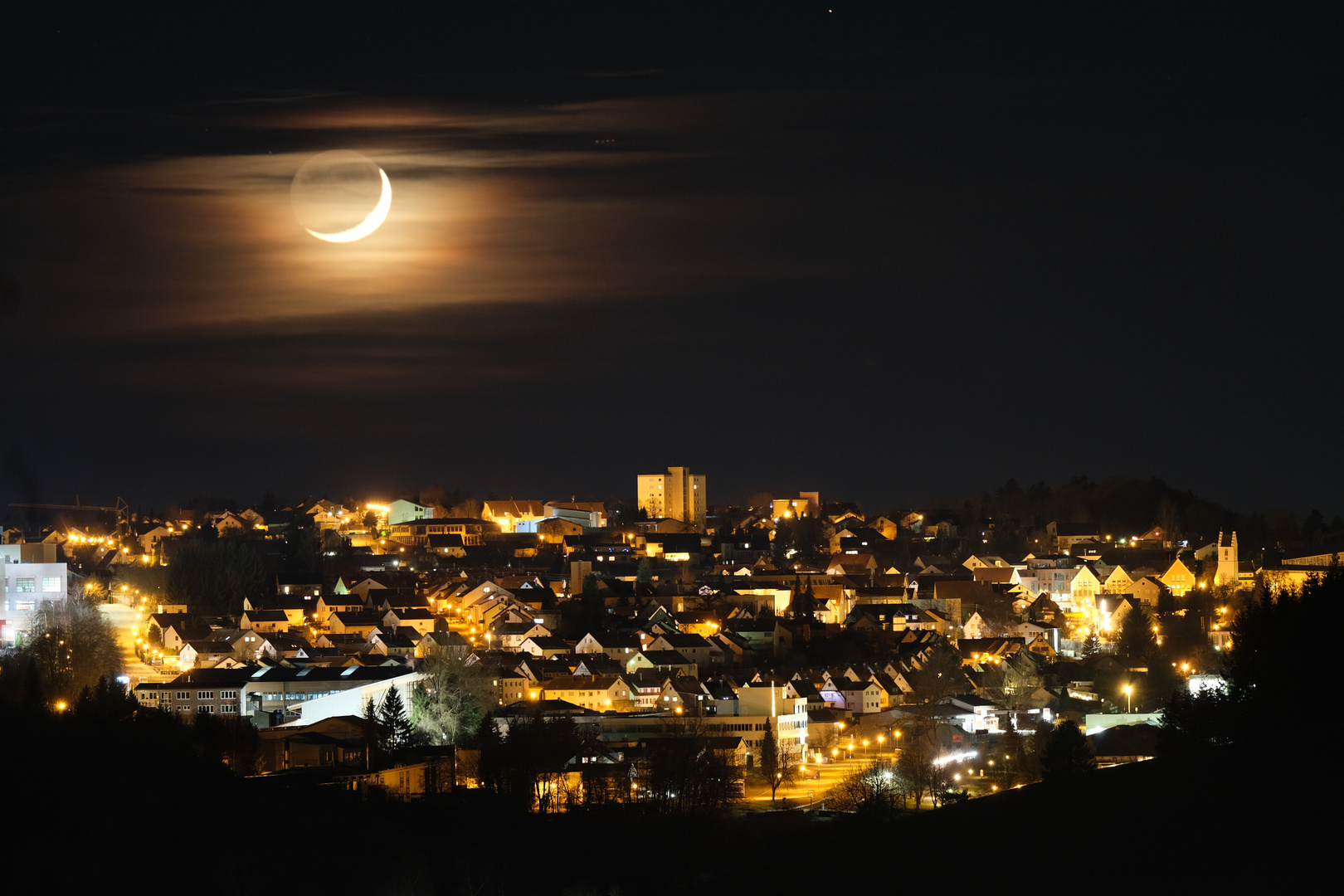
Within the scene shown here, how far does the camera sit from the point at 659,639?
1714 inches

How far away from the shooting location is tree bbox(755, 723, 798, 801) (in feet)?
99.0

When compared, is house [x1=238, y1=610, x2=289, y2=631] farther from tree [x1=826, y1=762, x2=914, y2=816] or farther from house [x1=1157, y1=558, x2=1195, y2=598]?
house [x1=1157, y1=558, x2=1195, y2=598]

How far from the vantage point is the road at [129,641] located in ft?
121

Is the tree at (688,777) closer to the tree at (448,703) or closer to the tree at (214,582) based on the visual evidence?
the tree at (448,703)

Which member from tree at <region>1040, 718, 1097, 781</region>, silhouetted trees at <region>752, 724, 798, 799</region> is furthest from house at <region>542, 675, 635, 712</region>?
tree at <region>1040, 718, 1097, 781</region>

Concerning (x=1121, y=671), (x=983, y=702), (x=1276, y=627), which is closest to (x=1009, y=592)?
(x=1121, y=671)

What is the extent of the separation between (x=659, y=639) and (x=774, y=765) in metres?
13.3

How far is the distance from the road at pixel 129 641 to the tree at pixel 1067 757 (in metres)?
17.7

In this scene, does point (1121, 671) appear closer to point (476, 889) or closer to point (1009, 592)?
point (1009, 592)

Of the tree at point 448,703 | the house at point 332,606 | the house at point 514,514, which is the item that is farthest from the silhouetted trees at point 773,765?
the house at point 514,514

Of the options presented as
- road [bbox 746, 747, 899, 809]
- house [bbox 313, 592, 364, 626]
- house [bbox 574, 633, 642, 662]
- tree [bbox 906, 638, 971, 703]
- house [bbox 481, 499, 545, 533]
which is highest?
house [bbox 481, 499, 545, 533]

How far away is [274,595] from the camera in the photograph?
5206 cm

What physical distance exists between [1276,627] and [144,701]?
1966 centimetres

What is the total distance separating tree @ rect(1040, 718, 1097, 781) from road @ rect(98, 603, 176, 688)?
17747 mm
